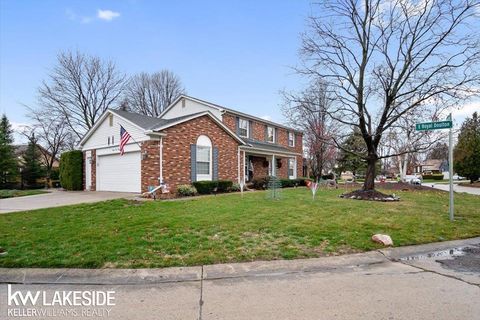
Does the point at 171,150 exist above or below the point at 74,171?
above

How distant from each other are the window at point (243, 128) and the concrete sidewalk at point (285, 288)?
18205 millimetres

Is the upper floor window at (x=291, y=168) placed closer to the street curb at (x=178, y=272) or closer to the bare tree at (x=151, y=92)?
the bare tree at (x=151, y=92)

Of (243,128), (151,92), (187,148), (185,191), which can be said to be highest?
(151,92)

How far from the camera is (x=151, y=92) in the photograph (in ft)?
133

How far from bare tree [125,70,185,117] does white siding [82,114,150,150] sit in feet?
69.4

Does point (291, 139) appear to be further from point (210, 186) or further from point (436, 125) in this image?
point (436, 125)

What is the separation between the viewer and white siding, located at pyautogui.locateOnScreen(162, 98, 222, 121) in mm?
21503

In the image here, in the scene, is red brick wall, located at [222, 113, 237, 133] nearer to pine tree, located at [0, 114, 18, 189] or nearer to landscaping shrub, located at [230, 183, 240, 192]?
landscaping shrub, located at [230, 183, 240, 192]

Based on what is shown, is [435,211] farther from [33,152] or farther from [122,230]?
[33,152]

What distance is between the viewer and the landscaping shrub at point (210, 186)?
15656 mm

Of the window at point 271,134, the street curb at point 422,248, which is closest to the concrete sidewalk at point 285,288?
the street curb at point 422,248

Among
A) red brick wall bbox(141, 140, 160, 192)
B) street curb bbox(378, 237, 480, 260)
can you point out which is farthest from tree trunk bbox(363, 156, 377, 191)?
red brick wall bbox(141, 140, 160, 192)

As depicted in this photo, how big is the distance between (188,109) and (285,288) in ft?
67.0

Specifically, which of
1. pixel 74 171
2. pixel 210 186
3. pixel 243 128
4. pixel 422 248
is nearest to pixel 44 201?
pixel 74 171
